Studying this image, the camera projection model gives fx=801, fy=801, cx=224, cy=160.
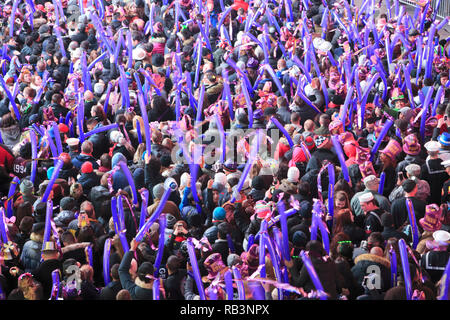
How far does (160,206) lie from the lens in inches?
437

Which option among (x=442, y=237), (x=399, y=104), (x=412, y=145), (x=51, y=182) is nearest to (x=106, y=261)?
(x=51, y=182)

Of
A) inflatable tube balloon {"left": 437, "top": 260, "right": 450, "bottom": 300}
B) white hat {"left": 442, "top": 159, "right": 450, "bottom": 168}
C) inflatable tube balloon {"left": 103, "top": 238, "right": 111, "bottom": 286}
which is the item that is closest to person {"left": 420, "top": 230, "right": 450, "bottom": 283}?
inflatable tube balloon {"left": 437, "top": 260, "right": 450, "bottom": 300}

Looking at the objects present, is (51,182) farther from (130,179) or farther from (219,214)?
(219,214)

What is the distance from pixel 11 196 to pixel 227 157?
11.6ft

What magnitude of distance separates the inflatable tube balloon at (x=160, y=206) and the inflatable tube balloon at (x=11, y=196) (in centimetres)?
234

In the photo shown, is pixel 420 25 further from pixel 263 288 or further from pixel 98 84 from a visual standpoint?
pixel 263 288

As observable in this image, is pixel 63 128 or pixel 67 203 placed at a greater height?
pixel 63 128

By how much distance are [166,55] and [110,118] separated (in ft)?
8.12

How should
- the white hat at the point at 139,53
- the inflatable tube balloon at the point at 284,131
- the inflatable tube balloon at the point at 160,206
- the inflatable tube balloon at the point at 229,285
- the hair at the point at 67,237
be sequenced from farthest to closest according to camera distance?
the white hat at the point at 139,53 < the inflatable tube balloon at the point at 284,131 < the hair at the point at 67,237 < the inflatable tube balloon at the point at 160,206 < the inflatable tube balloon at the point at 229,285

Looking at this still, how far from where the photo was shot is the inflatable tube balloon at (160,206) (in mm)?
10523

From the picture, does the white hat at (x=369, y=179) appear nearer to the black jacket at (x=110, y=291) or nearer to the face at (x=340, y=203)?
the face at (x=340, y=203)

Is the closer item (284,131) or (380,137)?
(380,137)

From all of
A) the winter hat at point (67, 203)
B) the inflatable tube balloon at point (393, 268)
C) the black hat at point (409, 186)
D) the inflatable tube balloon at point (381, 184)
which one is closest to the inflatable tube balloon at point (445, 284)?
the inflatable tube balloon at point (393, 268)

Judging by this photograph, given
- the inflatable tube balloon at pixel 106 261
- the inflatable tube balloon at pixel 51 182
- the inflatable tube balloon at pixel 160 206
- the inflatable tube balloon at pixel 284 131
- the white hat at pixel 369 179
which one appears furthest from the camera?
the inflatable tube balloon at pixel 284 131
